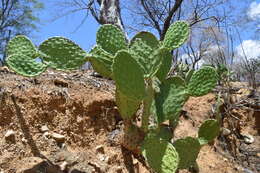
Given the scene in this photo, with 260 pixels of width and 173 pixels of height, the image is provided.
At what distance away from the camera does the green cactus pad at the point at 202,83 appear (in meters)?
2.02

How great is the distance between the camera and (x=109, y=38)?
1.87m

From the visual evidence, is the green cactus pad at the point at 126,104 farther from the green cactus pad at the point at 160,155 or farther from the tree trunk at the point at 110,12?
the tree trunk at the point at 110,12

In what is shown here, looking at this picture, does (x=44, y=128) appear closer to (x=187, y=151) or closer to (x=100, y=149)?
(x=100, y=149)

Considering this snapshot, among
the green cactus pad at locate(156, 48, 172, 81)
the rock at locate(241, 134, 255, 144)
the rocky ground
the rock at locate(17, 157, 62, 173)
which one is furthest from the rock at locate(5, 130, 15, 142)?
the rock at locate(241, 134, 255, 144)

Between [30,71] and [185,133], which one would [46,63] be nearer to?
[30,71]

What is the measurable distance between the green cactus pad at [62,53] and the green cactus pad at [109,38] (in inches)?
5.5

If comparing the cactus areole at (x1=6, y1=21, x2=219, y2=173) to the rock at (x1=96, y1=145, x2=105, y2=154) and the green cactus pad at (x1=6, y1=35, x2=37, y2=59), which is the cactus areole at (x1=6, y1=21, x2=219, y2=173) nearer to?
the green cactus pad at (x1=6, y1=35, x2=37, y2=59)

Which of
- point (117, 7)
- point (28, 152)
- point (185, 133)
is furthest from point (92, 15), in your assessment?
point (28, 152)

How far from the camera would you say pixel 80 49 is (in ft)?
5.92

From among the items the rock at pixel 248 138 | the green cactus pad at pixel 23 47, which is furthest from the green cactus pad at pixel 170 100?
the rock at pixel 248 138

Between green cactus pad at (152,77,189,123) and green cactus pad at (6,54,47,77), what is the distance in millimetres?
700

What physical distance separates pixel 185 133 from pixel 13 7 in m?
13.5

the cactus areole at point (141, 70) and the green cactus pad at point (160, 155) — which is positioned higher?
the cactus areole at point (141, 70)

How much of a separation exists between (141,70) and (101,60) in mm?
262
